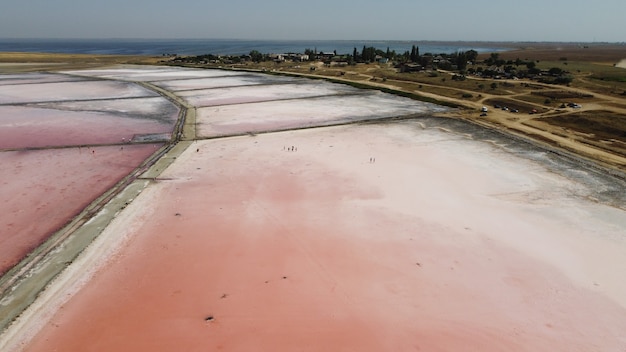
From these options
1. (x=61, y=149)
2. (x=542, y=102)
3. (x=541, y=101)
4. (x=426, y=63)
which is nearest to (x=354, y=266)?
(x=61, y=149)

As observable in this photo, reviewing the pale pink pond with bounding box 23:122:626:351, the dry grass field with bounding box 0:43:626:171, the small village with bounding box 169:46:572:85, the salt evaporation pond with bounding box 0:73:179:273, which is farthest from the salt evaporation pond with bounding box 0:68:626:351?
the small village with bounding box 169:46:572:85

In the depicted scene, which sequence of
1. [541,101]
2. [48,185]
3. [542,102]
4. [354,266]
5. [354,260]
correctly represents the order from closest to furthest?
[354,266]
[354,260]
[48,185]
[542,102]
[541,101]

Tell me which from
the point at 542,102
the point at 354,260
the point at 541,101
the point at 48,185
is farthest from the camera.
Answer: the point at 541,101

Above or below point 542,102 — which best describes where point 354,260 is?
below

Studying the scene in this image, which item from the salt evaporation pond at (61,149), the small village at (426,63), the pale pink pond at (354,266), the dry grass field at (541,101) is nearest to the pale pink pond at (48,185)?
the salt evaporation pond at (61,149)

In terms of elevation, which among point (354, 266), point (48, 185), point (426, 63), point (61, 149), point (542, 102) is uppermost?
point (426, 63)

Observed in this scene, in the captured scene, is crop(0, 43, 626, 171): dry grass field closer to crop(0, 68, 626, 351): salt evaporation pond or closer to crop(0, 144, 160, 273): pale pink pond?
crop(0, 68, 626, 351): salt evaporation pond

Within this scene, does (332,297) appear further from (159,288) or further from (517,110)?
(517,110)

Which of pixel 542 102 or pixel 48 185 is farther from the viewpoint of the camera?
pixel 542 102

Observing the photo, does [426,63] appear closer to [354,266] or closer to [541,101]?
[541,101]

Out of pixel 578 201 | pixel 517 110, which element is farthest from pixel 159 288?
pixel 517 110
